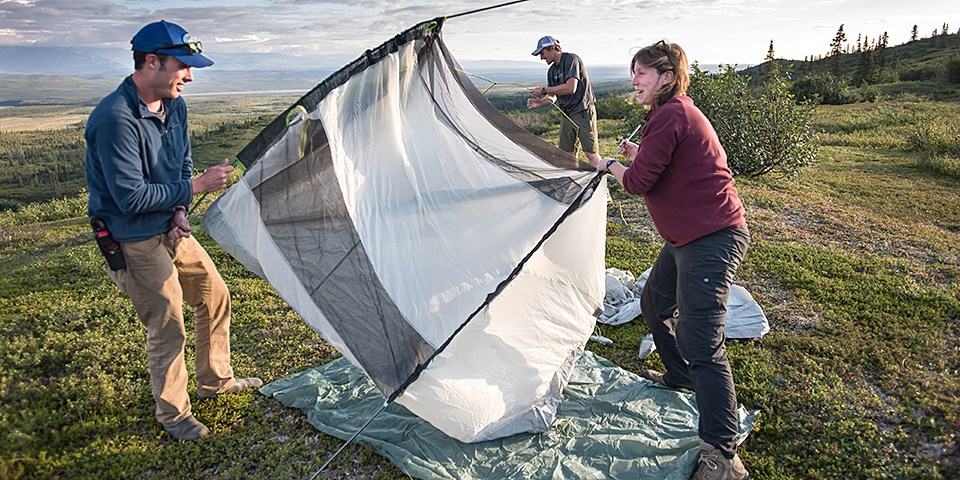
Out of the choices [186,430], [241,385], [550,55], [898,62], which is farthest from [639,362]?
[898,62]

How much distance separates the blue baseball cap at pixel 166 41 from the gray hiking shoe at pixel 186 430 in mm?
2247

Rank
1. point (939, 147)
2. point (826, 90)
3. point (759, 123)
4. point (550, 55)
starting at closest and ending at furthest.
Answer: point (550, 55), point (759, 123), point (939, 147), point (826, 90)

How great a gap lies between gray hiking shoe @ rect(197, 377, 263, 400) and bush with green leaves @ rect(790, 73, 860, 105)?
2606cm

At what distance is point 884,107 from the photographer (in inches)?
830

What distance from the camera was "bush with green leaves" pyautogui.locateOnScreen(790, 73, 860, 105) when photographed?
24547 mm

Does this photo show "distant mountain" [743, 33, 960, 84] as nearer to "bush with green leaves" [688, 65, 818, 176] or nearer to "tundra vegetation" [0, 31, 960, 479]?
"bush with green leaves" [688, 65, 818, 176]

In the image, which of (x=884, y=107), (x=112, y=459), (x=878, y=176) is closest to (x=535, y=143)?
(x=112, y=459)

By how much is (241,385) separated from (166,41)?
245 cm

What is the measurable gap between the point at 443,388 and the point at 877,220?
26.4 ft

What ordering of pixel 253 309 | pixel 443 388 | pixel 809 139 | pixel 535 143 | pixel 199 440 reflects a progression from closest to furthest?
1. pixel 443 388
2. pixel 199 440
3. pixel 535 143
4. pixel 253 309
5. pixel 809 139

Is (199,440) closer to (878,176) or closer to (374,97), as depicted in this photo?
(374,97)

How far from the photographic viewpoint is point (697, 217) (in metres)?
3.04

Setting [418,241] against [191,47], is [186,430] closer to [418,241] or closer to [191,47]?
[418,241]

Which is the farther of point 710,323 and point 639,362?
point 639,362
